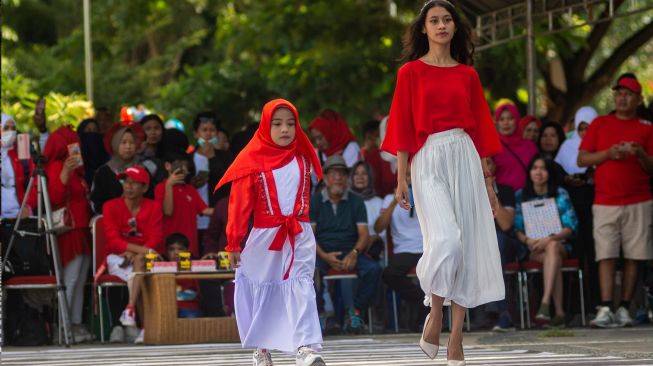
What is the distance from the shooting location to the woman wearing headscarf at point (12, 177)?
1498cm

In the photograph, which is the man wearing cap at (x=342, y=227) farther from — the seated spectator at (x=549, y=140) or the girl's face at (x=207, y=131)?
the seated spectator at (x=549, y=140)

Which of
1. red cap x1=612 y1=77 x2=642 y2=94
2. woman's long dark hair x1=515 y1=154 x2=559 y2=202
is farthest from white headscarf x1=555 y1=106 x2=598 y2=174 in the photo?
red cap x1=612 y1=77 x2=642 y2=94

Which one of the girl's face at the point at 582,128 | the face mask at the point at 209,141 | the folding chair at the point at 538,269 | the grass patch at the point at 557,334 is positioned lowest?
the grass patch at the point at 557,334

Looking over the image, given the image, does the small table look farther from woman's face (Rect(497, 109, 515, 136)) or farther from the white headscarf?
the white headscarf

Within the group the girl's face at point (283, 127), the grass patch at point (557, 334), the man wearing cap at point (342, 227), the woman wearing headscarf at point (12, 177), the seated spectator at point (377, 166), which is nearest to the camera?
the girl's face at point (283, 127)

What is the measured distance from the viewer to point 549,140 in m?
16.0

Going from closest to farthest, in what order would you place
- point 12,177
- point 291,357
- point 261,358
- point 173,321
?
point 261,358 → point 291,357 → point 173,321 → point 12,177

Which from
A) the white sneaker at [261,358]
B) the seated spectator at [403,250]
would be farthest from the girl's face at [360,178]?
the white sneaker at [261,358]

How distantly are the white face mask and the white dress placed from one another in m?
5.56

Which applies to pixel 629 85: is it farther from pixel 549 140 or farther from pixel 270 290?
pixel 270 290

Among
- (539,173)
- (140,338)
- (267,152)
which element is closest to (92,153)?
(140,338)

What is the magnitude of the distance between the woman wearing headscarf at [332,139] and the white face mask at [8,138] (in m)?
3.36

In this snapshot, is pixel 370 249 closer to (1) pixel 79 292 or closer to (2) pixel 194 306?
(2) pixel 194 306

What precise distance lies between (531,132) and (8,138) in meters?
5.80
